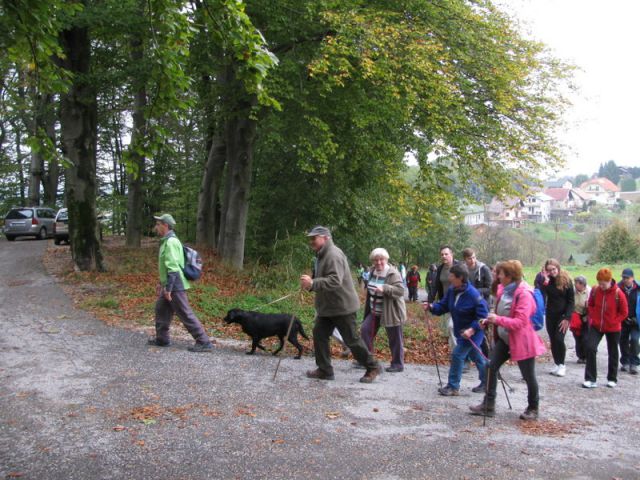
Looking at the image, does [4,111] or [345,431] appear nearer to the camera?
[345,431]

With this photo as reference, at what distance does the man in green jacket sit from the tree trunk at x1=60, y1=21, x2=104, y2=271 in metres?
7.17

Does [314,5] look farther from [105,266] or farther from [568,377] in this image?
[568,377]

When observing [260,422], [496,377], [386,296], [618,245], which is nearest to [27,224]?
[386,296]

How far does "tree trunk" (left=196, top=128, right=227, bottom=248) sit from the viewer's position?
21438 mm

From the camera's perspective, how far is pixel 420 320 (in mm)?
15617

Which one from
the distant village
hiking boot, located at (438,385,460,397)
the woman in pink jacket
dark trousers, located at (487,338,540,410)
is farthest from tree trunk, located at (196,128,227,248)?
the distant village

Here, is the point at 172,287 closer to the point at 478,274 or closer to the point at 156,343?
the point at 156,343

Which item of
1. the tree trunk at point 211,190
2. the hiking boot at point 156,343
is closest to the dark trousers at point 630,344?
the hiking boot at point 156,343

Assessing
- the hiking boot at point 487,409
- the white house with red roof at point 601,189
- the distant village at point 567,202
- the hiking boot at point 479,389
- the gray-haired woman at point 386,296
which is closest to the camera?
the hiking boot at point 487,409

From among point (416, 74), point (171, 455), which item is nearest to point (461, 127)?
point (416, 74)

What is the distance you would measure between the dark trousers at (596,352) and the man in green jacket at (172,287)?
5591 millimetres

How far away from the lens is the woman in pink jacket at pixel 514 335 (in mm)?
6137

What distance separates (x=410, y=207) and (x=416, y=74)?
21.4 feet

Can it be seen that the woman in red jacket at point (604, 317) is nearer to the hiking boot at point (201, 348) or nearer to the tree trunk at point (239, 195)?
the hiking boot at point (201, 348)
